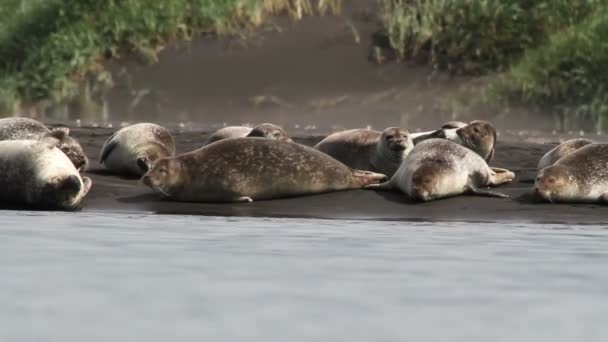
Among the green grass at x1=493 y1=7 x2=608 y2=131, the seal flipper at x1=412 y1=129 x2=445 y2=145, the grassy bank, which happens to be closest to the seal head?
the seal flipper at x1=412 y1=129 x2=445 y2=145

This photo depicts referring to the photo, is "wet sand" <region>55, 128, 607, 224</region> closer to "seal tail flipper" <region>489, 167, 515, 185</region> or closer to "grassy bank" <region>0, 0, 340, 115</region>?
"seal tail flipper" <region>489, 167, 515, 185</region>

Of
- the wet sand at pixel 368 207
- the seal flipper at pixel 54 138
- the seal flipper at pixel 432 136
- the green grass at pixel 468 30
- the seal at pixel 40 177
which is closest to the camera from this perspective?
the wet sand at pixel 368 207

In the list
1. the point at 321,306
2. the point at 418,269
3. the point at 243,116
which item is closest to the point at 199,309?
the point at 321,306

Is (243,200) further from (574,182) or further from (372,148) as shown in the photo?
(574,182)

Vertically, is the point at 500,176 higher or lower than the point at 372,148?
lower

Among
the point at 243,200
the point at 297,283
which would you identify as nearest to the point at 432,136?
the point at 243,200

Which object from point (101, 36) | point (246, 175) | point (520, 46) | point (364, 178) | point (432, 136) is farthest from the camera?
point (101, 36)

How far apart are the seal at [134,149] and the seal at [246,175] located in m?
0.73

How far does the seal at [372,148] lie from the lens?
9.04 m

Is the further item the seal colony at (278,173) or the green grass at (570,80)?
the green grass at (570,80)

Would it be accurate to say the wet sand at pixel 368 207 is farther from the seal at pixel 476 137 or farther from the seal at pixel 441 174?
the seal at pixel 476 137

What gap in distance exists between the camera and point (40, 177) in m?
7.85

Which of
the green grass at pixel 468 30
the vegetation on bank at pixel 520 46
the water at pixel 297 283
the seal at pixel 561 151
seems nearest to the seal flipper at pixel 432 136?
the seal at pixel 561 151

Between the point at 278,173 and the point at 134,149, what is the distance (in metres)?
1.44
